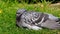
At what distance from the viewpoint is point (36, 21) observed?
6.34 m

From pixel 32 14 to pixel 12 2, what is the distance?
2.34 meters

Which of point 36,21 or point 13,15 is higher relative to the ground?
point 36,21

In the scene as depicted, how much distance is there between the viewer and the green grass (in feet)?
20.2

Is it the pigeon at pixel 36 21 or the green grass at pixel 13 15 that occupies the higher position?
the pigeon at pixel 36 21

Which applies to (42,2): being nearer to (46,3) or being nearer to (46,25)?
(46,3)

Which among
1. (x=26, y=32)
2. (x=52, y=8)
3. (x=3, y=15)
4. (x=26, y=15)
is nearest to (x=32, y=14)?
(x=26, y=15)

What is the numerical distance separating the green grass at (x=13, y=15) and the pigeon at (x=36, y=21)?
135 mm

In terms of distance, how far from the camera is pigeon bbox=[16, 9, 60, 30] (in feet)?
→ 20.4

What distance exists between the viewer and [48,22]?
6.24 m

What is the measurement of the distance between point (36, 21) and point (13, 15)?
1321 mm

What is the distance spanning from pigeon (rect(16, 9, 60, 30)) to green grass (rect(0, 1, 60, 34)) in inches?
5.3

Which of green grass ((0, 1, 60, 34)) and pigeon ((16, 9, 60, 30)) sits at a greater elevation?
pigeon ((16, 9, 60, 30))

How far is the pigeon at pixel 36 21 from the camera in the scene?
245 inches

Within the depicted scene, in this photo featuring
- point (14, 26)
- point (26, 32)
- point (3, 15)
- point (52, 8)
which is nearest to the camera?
point (26, 32)
